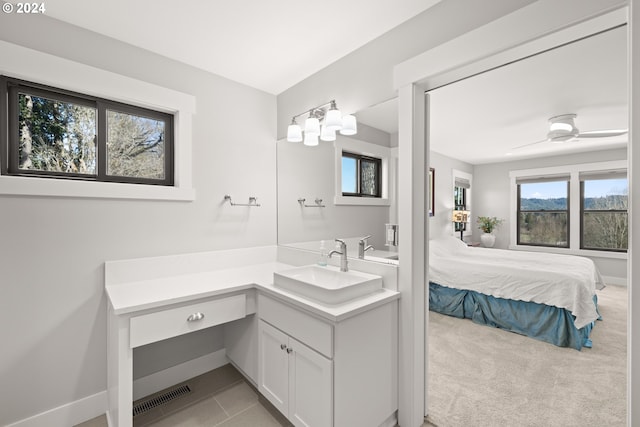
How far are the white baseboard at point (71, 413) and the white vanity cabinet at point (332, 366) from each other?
109 centimetres

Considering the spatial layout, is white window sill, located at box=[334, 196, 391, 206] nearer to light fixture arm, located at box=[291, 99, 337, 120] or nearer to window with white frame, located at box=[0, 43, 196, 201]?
light fixture arm, located at box=[291, 99, 337, 120]

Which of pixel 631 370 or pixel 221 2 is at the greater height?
pixel 221 2

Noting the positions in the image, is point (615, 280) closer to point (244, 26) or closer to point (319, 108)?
point (319, 108)

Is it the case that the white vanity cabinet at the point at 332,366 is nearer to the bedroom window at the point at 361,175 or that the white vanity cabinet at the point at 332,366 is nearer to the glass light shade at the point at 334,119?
the bedroom window at the point at 361,175

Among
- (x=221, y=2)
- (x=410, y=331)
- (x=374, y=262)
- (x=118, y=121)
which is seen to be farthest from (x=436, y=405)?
(x=118, y=121)

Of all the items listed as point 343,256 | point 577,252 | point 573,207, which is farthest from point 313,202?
point 577,252

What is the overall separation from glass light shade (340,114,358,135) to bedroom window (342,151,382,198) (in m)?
0.16

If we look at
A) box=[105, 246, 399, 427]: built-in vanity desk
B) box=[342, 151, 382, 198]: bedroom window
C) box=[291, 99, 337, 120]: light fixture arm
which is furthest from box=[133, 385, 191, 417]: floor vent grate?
box=[291, 99, 337, 120]: light fixture arm

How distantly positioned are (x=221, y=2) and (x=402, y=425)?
265 centimetres

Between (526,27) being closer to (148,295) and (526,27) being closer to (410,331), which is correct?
(410,331)

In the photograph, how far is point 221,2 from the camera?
157 cm

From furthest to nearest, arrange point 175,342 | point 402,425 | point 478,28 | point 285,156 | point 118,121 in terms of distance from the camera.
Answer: point 285,156, point 175,342, point 118,121, point 402,425, point 478,28

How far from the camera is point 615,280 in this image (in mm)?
1845

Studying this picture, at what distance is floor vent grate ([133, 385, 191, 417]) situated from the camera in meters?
1.87
